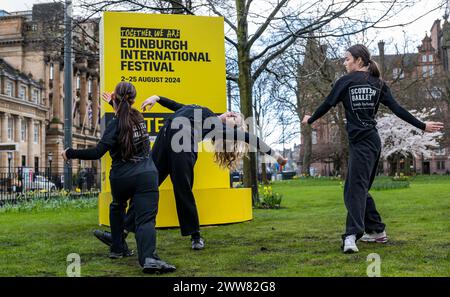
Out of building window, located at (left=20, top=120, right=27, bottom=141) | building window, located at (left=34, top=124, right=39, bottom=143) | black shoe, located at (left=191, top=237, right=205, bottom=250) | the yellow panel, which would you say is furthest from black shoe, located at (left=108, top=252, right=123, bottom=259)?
building window, located at (left=34, top=124, right=39, bottom=143)

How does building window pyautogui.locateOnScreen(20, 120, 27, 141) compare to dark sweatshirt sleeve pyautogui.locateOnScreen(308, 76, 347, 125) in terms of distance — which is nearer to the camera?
dark sweatshirt sleeve pyautogui.locateOnScreen(308, 76, 347, 125)

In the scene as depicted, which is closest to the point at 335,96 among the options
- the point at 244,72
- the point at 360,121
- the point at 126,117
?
the point at 360,121

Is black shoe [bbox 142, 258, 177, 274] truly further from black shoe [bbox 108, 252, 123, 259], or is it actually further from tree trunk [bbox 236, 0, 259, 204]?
tree trunk [bbox 236, 0, 259, 204]

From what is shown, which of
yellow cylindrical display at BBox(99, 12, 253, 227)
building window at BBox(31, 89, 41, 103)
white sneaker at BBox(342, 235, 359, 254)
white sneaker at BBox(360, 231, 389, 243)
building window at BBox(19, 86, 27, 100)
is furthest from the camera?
building window at BBox(31, 89, 41, 103)

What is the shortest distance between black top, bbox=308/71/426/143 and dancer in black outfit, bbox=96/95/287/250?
3.93 ft

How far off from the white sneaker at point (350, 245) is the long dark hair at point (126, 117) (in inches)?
92.6

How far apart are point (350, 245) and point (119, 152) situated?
2509mm

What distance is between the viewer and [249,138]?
6055mm

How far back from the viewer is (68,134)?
21.2m

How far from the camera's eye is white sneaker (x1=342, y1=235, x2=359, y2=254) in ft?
17.9

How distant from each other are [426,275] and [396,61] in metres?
34.9

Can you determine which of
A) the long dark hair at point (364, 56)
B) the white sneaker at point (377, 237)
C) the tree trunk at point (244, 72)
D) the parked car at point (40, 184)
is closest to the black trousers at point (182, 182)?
the white sneaker at point (377, 237)
